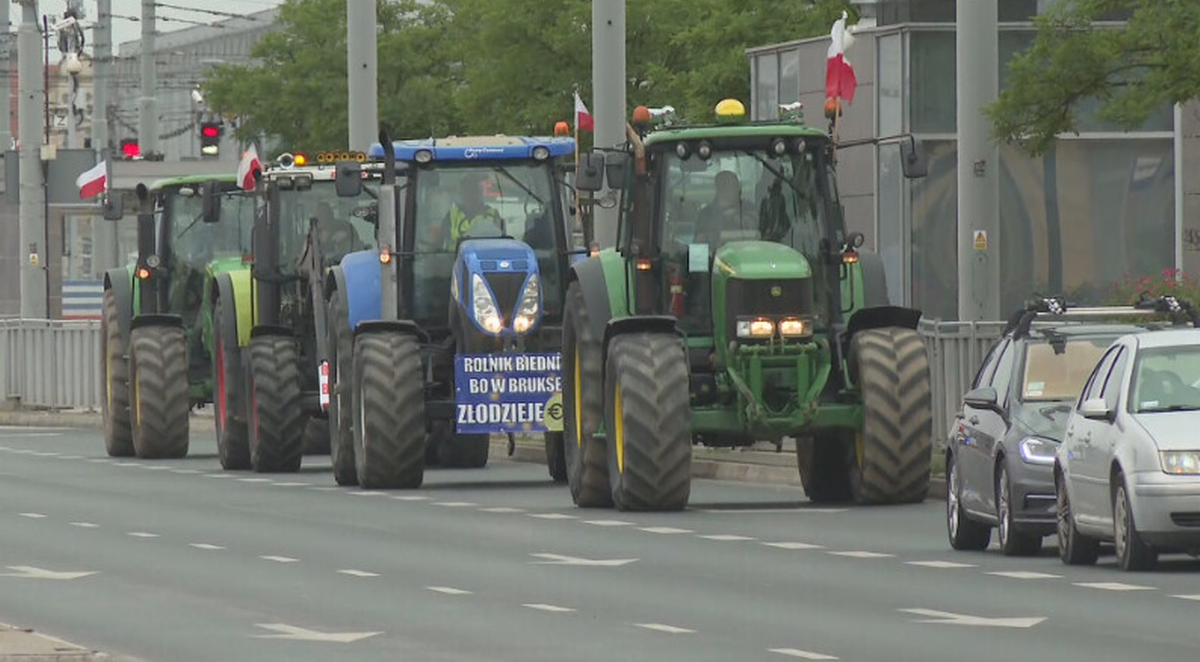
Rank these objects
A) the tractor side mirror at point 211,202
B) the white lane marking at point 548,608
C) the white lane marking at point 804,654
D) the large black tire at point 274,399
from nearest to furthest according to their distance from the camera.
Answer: the white lane marking at point 804,654
the white lane marking at point 548,608
the large black tire at point 274,399
the tractor side mirror at point 211,202

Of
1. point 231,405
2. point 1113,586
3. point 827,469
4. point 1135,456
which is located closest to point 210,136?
point 231,405

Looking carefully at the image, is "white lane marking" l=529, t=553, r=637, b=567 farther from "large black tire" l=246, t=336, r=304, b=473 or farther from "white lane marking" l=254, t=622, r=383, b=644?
"large black tire" l=246, t=336, r=304, b=473

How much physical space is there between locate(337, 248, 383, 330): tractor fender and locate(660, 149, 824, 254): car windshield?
4.97 metres

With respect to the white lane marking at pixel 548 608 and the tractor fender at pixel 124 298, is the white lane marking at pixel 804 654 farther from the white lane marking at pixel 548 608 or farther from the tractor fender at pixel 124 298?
the tractor fender at pixel 124 298

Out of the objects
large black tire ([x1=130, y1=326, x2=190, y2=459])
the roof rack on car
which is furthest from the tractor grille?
the roof rack on car

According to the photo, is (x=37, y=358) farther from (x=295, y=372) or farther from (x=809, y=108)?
(x=295, y=372)

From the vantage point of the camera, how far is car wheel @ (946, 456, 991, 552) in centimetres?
2181

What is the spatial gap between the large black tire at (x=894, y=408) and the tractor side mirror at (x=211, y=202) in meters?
11.2

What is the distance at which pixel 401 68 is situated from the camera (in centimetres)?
8444

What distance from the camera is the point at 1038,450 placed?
20.9m

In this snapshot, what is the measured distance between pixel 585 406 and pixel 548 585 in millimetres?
7779

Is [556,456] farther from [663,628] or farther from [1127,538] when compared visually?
[663,628]

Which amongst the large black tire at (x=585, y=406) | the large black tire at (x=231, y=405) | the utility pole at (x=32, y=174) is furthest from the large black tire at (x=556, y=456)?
the utility pole at (x=32, y=174)

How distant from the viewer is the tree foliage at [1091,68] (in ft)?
93.9
